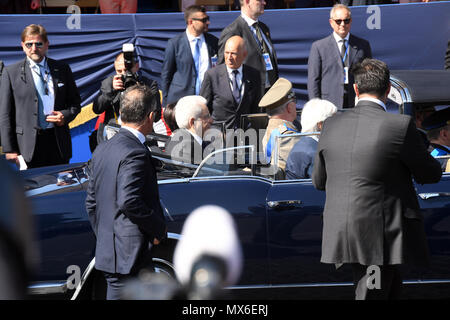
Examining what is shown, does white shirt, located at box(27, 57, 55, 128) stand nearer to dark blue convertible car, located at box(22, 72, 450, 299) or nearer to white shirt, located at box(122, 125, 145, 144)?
dark blue convertible car, located at box(22, 72, 450, 299)

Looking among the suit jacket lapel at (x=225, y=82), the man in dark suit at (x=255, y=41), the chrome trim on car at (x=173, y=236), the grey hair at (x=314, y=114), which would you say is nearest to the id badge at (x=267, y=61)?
the man in dark suit at (x=255, y=41)

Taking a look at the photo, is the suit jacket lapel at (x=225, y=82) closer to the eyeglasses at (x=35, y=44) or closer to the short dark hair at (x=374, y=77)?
the eyeglasses at (x=35, y=44)

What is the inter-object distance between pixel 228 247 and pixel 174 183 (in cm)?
373

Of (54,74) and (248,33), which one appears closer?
(54,74)

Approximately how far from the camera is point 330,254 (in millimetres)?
3420

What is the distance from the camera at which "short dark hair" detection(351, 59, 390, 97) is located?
11.2ft

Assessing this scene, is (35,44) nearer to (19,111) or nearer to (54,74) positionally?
(54,74)

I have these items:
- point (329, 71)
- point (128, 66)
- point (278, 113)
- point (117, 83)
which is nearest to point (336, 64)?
point (329, 71)

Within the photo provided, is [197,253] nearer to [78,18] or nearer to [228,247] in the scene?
[228,247]

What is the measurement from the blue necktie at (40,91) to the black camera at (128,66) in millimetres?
798

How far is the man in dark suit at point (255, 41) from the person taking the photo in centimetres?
713

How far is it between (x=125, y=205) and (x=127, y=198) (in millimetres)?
35

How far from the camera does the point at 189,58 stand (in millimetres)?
7359
